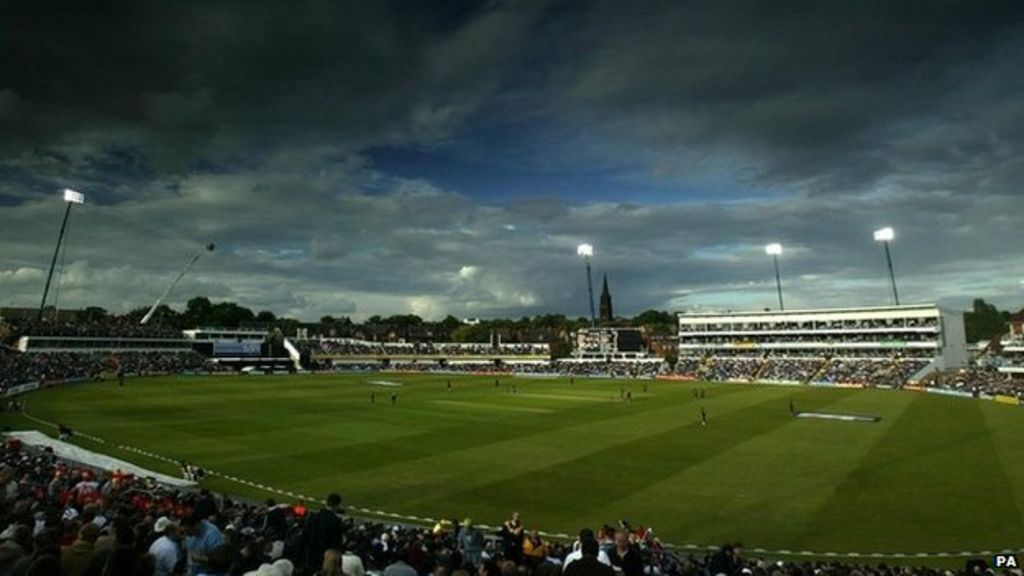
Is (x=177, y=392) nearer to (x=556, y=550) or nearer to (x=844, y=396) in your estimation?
(x=556, y=550)

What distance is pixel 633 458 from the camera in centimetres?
3266

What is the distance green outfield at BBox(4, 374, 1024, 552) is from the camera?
2211cm

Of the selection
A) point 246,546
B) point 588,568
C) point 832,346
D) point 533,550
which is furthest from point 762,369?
point 588,568

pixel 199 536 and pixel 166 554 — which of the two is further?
pixel 199 536

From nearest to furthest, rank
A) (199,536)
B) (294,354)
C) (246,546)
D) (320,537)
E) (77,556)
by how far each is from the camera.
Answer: (77,556), (246,546), (199,536), (320,537), (294,354)

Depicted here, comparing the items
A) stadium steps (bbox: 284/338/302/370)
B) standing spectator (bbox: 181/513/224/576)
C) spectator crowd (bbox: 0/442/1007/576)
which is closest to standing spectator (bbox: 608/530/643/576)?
spectator crowd (bbox: 0/442/1007/576)

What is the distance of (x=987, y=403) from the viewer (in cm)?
5894

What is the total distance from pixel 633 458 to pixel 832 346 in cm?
8629

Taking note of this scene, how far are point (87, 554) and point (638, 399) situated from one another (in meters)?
61.2

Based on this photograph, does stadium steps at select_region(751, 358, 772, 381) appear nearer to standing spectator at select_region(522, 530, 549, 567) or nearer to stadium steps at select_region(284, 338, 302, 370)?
stadium steps at select_region(284, 338, 302, 370)

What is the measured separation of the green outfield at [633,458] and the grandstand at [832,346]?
30527 millimetres

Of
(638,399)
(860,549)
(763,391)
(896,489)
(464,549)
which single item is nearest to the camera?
(464,549)

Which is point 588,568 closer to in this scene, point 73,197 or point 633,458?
point 633,458

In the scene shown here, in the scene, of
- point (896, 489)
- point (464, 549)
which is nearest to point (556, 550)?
point (464, 549)
